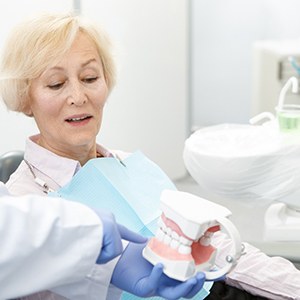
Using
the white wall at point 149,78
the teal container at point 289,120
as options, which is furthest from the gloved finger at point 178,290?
the white wall at point 149,78

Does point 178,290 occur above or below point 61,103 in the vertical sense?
below

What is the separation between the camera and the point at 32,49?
1.28 metres

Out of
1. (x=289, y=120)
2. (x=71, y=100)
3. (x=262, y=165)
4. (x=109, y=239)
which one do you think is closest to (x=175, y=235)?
(x=109, y=239)

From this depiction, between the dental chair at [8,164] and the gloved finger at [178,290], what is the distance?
629mm

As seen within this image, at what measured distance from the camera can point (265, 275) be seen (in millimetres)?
1292

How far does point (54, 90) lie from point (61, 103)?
0.11 feet

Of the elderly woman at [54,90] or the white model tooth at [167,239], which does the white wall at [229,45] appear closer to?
the elderly woman at [54,90]

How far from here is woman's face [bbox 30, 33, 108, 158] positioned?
51.8 inches

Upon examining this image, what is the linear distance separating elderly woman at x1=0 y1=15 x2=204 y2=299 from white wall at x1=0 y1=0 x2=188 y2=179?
129 cm

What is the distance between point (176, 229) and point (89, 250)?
5.8 inches

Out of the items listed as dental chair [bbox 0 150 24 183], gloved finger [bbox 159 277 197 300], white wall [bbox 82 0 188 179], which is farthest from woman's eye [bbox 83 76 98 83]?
white wall [bbox 82 0 188 179]

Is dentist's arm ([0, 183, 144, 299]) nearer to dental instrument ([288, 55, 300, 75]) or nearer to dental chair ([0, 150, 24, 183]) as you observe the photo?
dental chair ([0, 150, 24, 183])

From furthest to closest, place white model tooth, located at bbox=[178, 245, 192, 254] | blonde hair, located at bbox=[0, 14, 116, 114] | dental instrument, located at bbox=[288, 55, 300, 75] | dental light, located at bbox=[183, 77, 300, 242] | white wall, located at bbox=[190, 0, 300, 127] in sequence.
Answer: white wall, located at bbox=[190, 0, 300, 127] < dental instrument, located at bbox=[288, 55, 300, 75] < dental light, located at bbox=[183, 77, 300, 242] < blonde hair, located at bbox=[0, 14, 116, 114] < white model tooth, located at bbox=[178, 245, 192, 254]

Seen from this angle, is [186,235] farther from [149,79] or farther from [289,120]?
[149,79]
